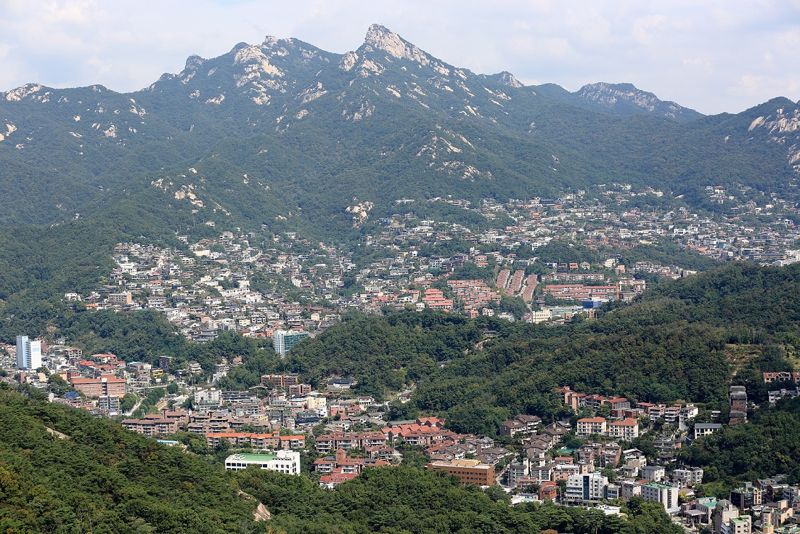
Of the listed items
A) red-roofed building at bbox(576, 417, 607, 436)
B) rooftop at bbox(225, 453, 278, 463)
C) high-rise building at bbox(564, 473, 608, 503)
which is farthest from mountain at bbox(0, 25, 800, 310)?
high-rise building at bbox(564, 473, 608, 503)

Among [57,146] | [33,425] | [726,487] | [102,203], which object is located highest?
[57,146]

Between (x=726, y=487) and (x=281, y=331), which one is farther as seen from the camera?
(x=281, y=331)

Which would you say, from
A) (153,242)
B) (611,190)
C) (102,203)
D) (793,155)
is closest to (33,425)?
(153,242)

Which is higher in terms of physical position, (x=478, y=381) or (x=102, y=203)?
(x=102, y=203)

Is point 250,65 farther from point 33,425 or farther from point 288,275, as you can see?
point 33,425

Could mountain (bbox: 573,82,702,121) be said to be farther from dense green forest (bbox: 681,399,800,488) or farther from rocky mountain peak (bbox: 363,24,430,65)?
dense green forest (bbox: 681,399,800,488)
